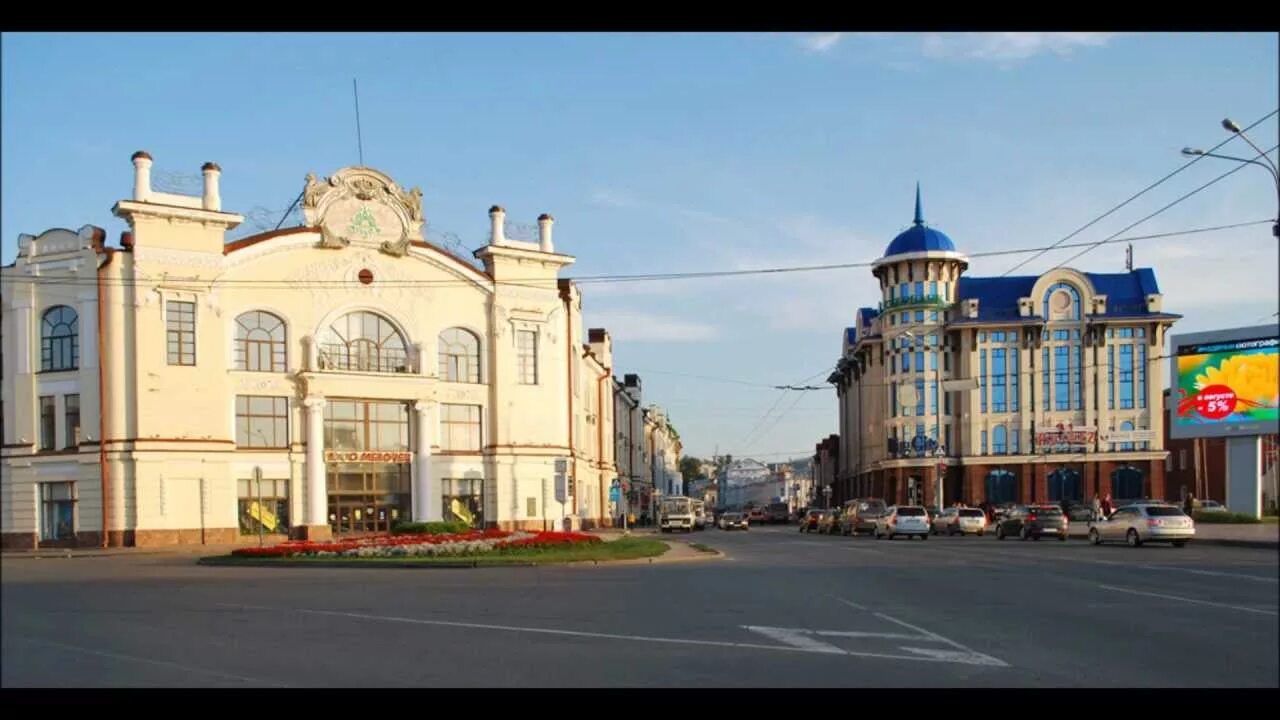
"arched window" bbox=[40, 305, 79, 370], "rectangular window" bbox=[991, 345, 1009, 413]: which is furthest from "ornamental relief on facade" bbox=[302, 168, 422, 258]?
"rectangular window" bbox=[991, 345, 1009, 413]

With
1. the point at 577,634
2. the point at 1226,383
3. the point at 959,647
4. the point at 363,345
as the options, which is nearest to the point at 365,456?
the point at 363,345

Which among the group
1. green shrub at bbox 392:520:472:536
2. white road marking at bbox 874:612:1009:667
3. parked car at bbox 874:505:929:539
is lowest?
parked car at bbox 874:505:929:539

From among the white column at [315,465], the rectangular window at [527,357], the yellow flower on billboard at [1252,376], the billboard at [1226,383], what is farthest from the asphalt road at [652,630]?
the rectangular window at [527,357]

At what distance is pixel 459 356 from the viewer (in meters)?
54.5

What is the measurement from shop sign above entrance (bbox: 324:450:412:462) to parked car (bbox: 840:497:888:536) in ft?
71.0

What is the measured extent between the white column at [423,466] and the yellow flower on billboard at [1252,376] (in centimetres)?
4773

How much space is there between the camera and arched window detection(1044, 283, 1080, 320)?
69.2m

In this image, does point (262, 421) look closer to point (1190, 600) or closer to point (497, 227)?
point (497, 227)

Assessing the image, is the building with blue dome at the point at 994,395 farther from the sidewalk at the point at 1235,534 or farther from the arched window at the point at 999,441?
the sidewalk at the point at 1235,534

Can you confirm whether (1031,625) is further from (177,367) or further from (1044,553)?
(177,367)

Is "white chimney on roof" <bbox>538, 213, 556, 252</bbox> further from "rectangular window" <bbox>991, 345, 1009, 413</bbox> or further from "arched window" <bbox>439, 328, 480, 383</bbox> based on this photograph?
"rectangular window" <bbox>991, 345, 1009, 413</bbox>

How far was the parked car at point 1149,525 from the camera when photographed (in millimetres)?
32312

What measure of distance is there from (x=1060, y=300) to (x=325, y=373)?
45.0 m
